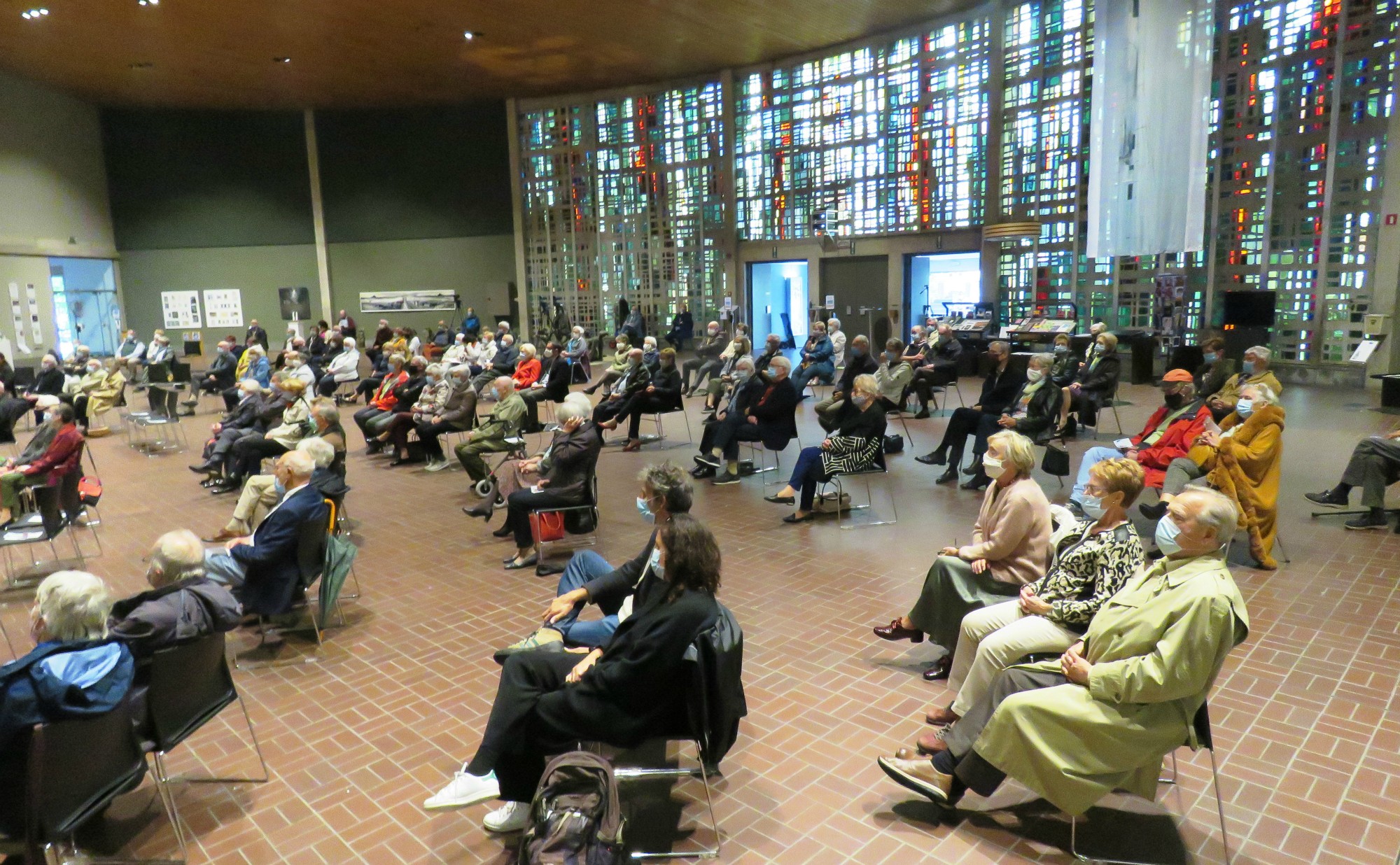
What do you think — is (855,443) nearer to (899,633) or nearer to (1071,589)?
(899,633)

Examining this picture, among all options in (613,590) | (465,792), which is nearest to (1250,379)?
(613,590)

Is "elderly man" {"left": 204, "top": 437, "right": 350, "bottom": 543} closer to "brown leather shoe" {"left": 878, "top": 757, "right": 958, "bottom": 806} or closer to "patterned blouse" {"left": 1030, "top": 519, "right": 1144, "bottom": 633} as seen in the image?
"brown leather shoe" {"left": 878, "top": 757, "right": 958, "bottom": 806}

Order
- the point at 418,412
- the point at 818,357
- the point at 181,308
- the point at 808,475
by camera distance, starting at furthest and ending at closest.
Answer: the point at 181,308 → the point at 818,357 → the point at 418,412 → the point at 808,475

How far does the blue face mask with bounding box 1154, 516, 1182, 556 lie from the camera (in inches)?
116

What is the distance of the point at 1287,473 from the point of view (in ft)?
26.2

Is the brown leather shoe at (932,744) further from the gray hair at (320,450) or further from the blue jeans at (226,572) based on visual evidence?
the gray hair at (320,450)

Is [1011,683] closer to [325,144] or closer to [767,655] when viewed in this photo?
[767,655]

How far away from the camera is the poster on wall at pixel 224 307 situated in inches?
1009

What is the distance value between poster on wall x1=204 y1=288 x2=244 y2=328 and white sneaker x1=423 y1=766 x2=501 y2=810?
26.2 metres

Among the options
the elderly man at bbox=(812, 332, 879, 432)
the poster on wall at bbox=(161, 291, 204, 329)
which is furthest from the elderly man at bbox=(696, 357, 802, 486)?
the poster on wall at bbox=(161, 291, 204, 329)

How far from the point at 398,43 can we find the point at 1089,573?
62.9 feet

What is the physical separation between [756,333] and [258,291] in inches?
587

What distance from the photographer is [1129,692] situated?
106 inches

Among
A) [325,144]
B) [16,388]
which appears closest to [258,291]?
[325,144]
